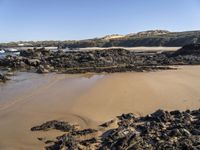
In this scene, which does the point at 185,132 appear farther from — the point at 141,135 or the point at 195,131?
the point at 141,135

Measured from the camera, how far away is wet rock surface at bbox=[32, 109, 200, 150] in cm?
812

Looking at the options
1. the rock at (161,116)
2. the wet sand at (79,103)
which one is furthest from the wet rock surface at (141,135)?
the wet sand at (79,103)

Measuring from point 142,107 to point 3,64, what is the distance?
83.7 ft

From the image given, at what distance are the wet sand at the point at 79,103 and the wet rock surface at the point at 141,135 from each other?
71 centimetres

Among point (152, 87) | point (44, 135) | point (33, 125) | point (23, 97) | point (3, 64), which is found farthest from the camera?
point (3, 64)

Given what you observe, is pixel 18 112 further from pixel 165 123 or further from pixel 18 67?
pixel 18 67

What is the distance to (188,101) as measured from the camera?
13.3 meters

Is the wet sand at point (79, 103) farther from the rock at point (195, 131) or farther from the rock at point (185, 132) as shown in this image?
the rock at point (195, 131)

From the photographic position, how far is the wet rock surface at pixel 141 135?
812 cm

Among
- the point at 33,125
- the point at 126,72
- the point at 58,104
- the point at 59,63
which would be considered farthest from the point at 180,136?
the point at 59,63

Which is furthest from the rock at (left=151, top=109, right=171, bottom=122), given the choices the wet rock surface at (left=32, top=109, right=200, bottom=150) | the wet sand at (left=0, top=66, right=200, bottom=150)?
the wet sand at (left=0, top=66, right=200, bottom=150)

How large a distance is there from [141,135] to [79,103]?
515cm

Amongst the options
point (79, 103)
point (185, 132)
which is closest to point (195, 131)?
point (185, 132)

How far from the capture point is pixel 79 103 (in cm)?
1370
